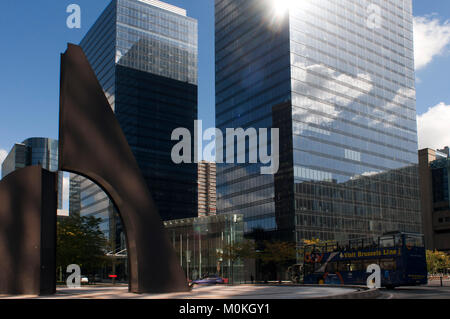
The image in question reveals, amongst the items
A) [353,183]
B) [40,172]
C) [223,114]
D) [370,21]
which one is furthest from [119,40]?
[40,172]

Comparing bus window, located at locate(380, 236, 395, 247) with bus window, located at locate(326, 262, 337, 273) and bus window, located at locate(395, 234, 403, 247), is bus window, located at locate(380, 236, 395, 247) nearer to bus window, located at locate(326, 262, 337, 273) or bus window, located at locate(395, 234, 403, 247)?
bus window, located at locate(395, 234, 403, 247)

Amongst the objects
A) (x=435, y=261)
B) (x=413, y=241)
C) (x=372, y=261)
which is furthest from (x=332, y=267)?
(x=435, y=261)

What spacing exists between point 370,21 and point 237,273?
6418cm

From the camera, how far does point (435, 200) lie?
13962 cm

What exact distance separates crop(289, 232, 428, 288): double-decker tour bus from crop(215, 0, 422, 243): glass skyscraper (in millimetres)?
42166

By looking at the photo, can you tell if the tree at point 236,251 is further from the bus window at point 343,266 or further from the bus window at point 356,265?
the bus window at point 356,265

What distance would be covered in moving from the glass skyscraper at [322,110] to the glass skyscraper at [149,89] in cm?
2626

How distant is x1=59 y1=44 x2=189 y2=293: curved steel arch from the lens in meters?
25.5

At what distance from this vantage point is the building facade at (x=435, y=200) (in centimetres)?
13400

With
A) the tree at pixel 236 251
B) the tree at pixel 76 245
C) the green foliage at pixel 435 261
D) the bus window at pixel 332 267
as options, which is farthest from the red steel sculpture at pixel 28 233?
the green foliage at pixel 435 261

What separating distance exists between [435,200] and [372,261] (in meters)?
111
